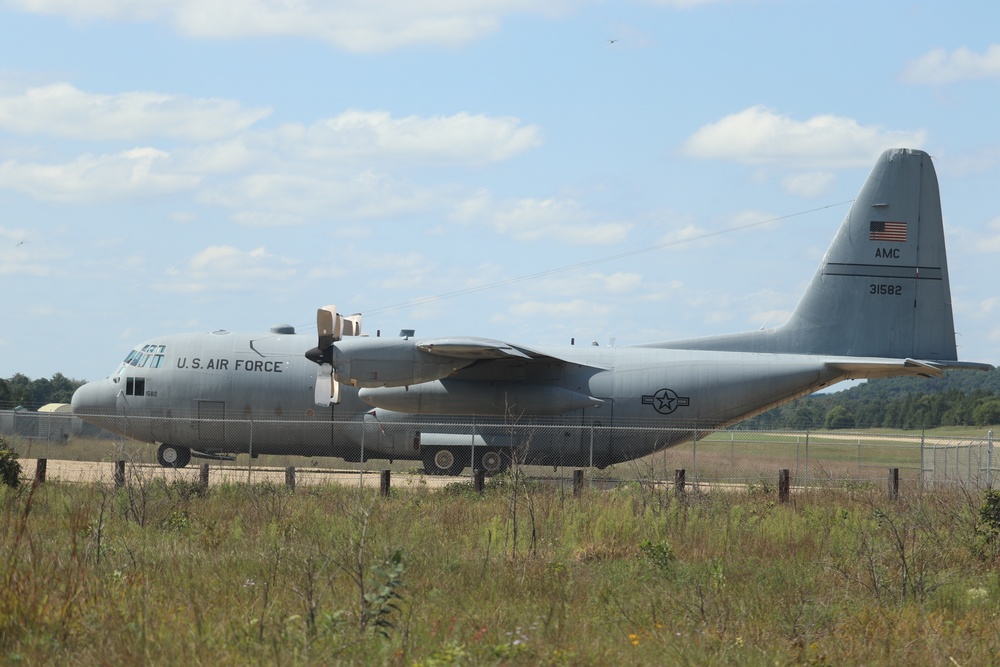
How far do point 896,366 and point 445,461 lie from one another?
478 inches

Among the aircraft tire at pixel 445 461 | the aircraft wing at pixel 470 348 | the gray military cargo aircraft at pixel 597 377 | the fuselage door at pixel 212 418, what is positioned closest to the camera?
the aircraft wing at pixel 470 348

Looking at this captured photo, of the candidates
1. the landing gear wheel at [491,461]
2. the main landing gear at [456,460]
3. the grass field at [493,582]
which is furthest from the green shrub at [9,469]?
the landing gear wheel at [491,461]

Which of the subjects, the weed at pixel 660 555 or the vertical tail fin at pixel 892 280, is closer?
the weed at pixel 660 555

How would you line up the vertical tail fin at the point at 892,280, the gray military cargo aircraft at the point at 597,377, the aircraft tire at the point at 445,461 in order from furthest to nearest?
the vertical tail fin at the point at 892,280, the aircraft tire at the point at 445,461, the gray military cargo aircraft at the point at 597,377

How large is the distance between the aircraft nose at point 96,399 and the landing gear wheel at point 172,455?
5.99 ft

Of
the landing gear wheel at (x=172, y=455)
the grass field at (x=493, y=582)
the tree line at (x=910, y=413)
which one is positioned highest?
the tree line at (x=910, y=413)

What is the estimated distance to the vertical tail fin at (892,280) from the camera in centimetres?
2770

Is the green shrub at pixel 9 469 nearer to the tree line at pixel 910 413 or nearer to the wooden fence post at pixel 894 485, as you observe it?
the wooden fence post at pixel 894 485

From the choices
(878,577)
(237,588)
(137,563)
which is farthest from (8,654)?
(878,577)

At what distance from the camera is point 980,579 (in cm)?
1220

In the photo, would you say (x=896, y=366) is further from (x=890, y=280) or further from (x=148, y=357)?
(x=148, y=357)

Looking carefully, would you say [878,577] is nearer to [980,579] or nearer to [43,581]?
[980,579]

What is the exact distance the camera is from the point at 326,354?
24.5 meters

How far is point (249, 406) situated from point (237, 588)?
59.7 ft
